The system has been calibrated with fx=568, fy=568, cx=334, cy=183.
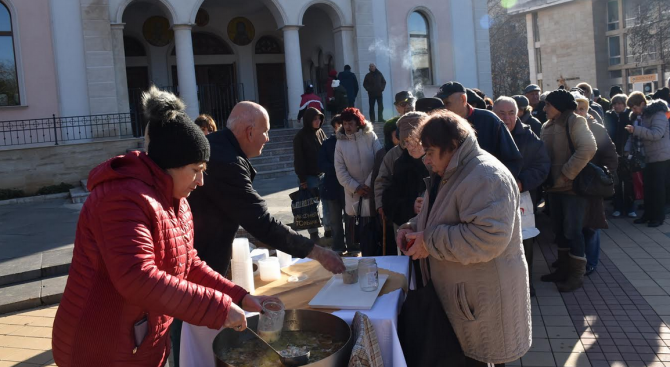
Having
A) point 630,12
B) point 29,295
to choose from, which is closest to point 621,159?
point 29,295

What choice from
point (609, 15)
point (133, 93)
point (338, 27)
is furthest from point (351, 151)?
point (609, 15)

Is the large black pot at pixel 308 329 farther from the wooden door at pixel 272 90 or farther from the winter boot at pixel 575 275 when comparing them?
the wooden door at pixel 272 90

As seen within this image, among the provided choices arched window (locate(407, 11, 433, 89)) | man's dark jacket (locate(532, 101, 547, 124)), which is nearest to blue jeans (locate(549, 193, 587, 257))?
man's dark jacket (locate(532, 101, 547, 124))

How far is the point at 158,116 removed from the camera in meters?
2.07

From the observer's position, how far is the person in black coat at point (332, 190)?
280 inches

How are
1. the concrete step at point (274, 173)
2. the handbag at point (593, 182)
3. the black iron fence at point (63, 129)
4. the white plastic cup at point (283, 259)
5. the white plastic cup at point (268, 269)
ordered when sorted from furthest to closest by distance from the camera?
the concrete step at point (274, 173)
the black iron fence at point (63, 129)
the handbag at point (593, 182)
the white plastic cup at point (283, 259)
the white plastic cup at point (268, 269)

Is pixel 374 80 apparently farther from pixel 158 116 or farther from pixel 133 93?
pixel 158 116

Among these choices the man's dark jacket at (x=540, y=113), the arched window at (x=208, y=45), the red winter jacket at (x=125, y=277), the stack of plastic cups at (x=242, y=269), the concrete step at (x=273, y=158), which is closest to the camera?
the red winter jacket at (x=125, y=277)

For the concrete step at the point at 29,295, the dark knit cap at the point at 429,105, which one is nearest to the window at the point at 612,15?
the dark knit cap at the point at 429,105

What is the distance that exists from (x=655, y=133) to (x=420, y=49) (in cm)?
1297

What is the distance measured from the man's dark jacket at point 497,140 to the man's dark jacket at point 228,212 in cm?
239

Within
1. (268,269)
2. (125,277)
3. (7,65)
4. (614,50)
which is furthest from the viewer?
(614,50)

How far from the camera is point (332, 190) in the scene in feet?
23.4

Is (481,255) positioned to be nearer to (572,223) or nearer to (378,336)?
(378,336)
